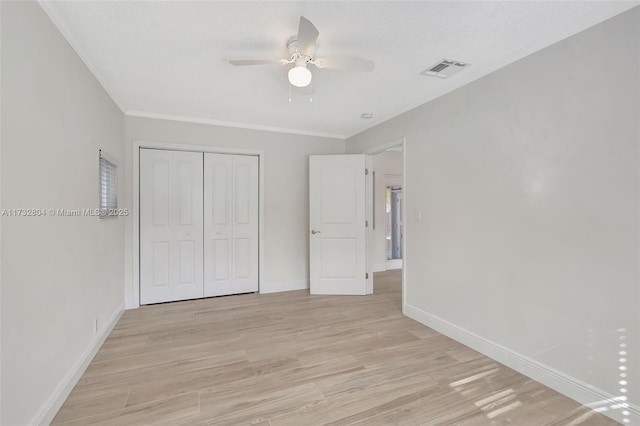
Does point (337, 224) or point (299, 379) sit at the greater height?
point (337, 224)

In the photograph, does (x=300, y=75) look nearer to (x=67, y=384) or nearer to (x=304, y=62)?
(x=304, y=62)

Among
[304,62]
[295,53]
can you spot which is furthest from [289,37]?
[304,62]

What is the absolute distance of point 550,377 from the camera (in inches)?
83.4

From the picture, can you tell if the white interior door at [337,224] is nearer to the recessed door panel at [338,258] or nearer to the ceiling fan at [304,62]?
the recessed door panel at [338,258]

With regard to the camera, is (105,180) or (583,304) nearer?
(583,304)

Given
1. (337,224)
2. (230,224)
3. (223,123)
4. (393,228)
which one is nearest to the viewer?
(223,123)

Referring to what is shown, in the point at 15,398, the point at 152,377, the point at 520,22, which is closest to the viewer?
the point at 15,398

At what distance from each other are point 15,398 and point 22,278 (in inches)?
22.5

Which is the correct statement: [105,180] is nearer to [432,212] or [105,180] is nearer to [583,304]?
[432,212]

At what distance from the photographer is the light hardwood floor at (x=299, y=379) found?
1.83 meters

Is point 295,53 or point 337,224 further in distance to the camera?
point 337,224

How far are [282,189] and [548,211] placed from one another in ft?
10.9

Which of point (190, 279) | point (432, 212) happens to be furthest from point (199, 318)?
point (432, 212)

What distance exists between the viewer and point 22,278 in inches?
59.4
